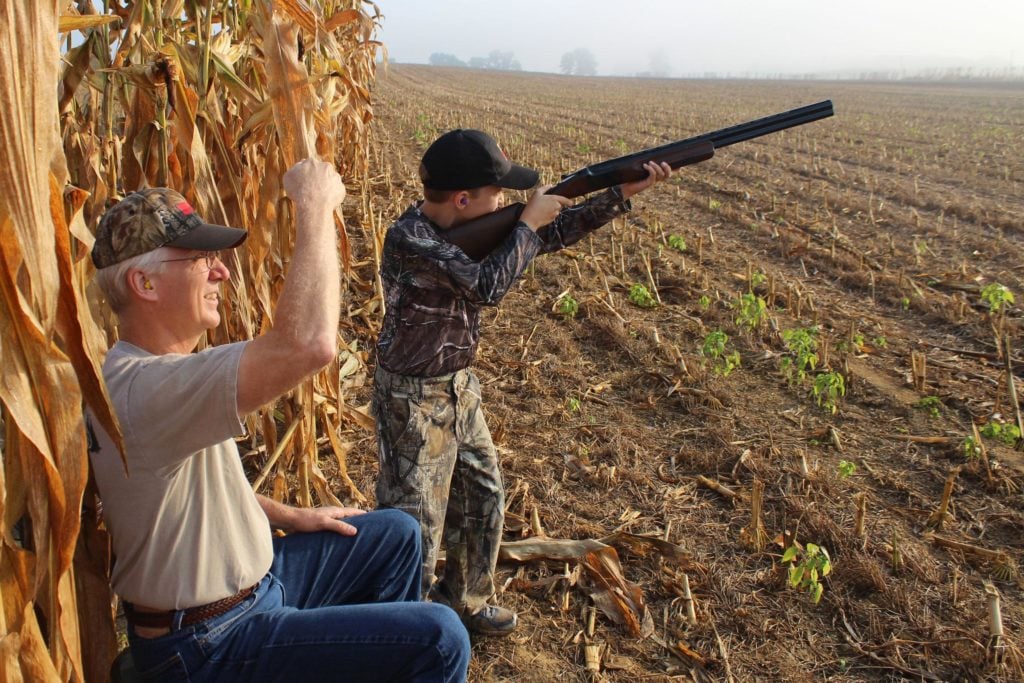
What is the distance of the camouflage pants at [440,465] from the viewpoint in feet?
9.23

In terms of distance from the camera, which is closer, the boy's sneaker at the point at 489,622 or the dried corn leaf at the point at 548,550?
the boy's sneaker at the point at 489,622

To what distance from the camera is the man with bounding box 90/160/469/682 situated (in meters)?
1.73

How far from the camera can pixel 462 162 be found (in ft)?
9.10

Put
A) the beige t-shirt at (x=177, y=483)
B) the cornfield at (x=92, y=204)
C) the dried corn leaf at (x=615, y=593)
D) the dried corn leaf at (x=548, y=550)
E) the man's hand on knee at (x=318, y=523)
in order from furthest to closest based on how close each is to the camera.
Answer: the dried corn leaf at (x=548, y=550), the dried corn leaf at (x=615, y=593), the man's hand on knee at (x=318, y=523), the beige t-shirt at (x=177, y=483), the cornfield at (x=92, y=204)

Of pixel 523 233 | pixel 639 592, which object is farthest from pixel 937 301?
pixel 523 233

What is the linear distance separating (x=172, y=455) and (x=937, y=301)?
6.89 meters

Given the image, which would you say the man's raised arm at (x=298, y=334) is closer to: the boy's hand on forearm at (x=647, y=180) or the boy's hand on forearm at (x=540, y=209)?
the boy's hand on forearm at (x=540, y=209)

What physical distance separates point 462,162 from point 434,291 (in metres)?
0.45

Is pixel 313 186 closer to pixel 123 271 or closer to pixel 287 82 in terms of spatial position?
pixel 123 271

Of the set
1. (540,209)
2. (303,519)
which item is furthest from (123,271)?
(540,209)

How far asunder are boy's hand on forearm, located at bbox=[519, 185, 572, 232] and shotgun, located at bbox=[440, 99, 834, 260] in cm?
5

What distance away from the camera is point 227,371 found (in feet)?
5.52

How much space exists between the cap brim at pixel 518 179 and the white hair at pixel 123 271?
1.30m

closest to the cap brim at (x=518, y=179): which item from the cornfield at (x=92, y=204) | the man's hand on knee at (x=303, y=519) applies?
the cornfield at (x=92, y=204)
